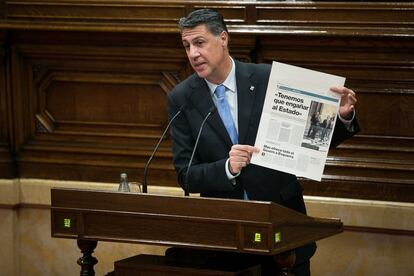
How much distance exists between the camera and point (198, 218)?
2.88 m

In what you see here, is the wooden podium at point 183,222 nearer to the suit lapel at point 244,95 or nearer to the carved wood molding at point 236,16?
the suit lapel at point 244,95

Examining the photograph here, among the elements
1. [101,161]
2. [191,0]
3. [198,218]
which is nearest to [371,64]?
[191,0]

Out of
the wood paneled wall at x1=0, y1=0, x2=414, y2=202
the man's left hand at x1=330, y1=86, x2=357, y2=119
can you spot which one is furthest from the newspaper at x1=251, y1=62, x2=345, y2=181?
the wood paneled wall at x1=0, y1=0, x2=414, y2=202

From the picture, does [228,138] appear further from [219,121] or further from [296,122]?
[296,122]

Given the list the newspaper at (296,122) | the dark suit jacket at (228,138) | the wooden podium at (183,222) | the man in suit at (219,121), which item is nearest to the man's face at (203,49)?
the man in suit at (219,121)

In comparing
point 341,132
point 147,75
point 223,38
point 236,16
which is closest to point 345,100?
point 341,132

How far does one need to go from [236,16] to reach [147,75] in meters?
0.62

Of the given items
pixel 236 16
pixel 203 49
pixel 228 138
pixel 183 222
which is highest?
pixel 236 16

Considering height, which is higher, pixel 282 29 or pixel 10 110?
pixel 282 29

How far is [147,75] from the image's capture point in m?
5.04

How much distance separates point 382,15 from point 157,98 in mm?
1340

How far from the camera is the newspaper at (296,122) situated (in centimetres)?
309

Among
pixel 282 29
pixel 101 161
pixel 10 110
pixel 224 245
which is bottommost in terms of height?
pixel 224 245

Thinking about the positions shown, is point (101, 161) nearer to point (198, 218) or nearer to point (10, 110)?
point (10, 110)
